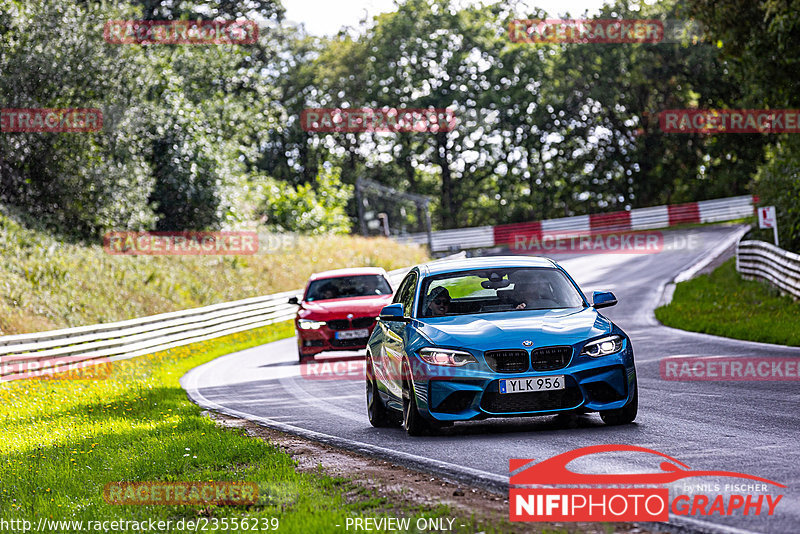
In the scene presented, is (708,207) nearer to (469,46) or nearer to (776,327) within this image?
(469,46)

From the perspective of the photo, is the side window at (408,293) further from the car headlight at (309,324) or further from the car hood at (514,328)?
the car headlight at (309,324)

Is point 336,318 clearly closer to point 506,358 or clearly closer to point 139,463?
point 139,463

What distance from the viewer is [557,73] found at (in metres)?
67.0

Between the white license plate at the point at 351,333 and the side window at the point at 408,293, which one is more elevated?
the side window at the point at 408,293

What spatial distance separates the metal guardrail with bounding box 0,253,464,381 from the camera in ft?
61.0

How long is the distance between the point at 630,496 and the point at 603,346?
2748 mm

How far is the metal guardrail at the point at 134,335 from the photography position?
18.6m

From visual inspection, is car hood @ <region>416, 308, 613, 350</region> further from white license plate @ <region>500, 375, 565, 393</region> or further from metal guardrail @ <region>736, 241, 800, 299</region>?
metal guardrail @ <region>736, 241, 800, 299</region>

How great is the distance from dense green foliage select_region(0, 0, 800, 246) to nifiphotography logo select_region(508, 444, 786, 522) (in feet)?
51.9

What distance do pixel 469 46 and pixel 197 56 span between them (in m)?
30.3

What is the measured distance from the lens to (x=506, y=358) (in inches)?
336

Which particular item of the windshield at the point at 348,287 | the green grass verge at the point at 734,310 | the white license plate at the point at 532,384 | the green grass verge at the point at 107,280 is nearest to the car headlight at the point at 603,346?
the white license plate at the point at 532,384

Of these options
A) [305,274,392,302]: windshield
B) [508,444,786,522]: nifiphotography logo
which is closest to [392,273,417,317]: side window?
[508,444,786,522]: nifiphotography logo

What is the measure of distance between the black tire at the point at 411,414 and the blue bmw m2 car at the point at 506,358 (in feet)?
0.04
